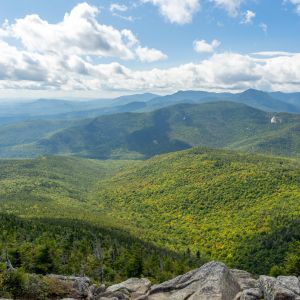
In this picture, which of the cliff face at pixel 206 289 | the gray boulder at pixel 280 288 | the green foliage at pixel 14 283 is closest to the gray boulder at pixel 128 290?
the cliff face at pixel 206 289

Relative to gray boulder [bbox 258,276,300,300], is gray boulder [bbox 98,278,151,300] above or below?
below

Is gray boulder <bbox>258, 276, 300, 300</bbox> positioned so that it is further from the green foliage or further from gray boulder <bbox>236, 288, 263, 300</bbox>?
the green foliage

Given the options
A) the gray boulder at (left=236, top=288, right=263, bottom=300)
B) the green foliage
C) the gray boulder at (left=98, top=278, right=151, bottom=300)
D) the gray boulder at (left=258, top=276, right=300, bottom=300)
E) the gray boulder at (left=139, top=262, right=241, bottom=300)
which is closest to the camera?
the gray boulder at (left=258, top=276, right=300, bottom=300)

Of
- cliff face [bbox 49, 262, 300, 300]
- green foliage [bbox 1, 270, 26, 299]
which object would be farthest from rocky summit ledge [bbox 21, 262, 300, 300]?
green foliage [bbox 1, 270, 26, 299]

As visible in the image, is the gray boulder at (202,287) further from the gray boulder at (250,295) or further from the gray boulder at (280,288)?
the gray boulder at (280,288)

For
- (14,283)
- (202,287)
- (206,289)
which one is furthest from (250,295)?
(14,283)

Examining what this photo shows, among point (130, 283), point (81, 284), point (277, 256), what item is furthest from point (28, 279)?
point (277, 256)

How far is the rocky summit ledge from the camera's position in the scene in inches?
1820

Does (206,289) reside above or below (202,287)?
above

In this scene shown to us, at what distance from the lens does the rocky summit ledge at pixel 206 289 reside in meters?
46.2

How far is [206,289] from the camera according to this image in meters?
47.2

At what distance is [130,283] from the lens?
193ft

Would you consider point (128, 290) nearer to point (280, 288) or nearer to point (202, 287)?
point (202, 287)

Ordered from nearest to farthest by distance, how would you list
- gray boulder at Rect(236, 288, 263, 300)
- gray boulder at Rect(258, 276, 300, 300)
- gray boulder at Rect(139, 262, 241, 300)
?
gray boulder at Rect(258, 276, 300, 300) → gray boulder at Rect(236, 288, 263, 300) → gray boulder at Rect(139, 262, 241, 300)
